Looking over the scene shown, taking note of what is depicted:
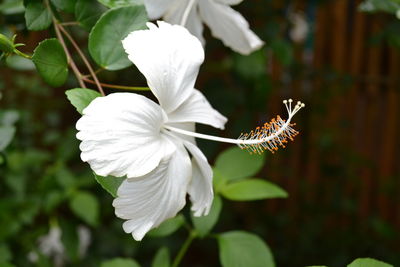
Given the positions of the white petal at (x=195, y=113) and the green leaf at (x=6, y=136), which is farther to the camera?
the green leaf at (x=6, y=136)

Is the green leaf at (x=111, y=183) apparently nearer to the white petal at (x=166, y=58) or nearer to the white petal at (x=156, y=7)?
the white petal at (x=166, y=58)

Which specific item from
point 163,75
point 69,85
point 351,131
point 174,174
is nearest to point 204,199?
point 174,174

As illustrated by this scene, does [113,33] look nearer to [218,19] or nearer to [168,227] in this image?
[218,19]

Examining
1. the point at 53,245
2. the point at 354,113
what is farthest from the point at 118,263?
the point at 354,113

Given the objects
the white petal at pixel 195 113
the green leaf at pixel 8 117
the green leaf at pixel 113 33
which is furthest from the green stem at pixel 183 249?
the green leaf at pixel 8 117

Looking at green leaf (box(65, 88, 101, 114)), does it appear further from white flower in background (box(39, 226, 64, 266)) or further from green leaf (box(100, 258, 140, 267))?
white flower in background (box(39, 226, 64, 266))

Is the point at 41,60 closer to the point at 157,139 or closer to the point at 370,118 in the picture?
the point at 157,139
